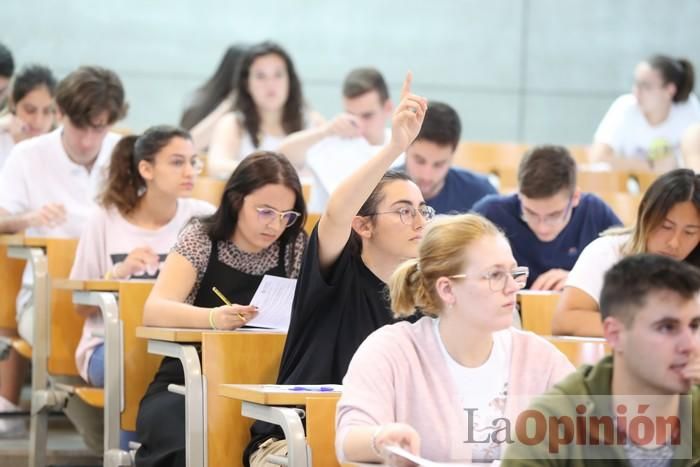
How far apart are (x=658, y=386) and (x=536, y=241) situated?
2395 millimetres

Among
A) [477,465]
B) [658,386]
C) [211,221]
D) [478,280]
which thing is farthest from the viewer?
[211,221]

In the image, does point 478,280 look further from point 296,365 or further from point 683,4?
point 683,4

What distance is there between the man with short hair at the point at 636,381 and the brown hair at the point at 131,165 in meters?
2.51

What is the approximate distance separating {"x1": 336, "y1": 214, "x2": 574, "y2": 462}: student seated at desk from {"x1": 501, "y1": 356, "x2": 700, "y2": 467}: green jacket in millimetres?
358

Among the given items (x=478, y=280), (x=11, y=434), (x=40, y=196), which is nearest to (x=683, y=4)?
(x=40, y=196)

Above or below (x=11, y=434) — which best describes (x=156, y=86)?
above

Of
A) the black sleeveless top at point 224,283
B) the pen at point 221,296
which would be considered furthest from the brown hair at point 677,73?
the pen at point 221,296

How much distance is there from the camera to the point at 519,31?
24.5 feet

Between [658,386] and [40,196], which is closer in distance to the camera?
[658,386]

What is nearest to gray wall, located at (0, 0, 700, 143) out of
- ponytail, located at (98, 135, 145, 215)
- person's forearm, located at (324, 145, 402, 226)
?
ponytail, located at (98, 135, 145, 215)

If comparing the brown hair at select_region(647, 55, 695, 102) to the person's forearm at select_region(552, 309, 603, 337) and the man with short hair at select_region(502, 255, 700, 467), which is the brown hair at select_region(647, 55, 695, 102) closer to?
the person's forearm at select_region(552, 309, 603, 337)

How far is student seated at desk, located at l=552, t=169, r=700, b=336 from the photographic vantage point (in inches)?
125

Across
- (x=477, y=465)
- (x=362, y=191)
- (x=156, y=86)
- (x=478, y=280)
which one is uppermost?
(x=156, y=86)

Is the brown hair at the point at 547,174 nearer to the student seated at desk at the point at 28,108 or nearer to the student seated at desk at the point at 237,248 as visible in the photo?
the student seated at desk at the point at 237,248
